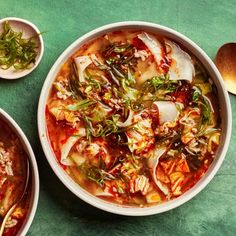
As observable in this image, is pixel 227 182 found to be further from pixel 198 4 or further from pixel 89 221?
pixel 198 4

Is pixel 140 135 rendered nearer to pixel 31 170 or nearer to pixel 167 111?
pixel 167 111

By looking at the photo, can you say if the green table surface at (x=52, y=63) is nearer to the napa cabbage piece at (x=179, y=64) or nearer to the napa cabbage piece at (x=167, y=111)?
the napa cabbage piece at (x=179, y=64)

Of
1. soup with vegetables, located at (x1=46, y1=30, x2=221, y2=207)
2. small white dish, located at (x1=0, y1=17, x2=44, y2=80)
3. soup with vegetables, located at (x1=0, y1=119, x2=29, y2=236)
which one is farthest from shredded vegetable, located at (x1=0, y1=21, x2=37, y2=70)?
soup with vegetables, located at (x1=0, y1=119, x2=29, y2=236)

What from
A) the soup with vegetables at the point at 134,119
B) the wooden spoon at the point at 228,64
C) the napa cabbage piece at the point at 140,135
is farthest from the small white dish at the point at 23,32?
the wooden spoon at the point at 228,64

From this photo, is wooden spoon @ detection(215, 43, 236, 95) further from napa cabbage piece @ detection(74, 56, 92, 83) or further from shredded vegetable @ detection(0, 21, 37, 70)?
shredded vegetable @ detection(0, 21, 37, 70)

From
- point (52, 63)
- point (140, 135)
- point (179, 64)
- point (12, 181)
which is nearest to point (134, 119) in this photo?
point (140, 135)

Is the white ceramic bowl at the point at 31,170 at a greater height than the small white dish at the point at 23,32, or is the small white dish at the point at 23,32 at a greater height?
the small white dish at the point at 23,32

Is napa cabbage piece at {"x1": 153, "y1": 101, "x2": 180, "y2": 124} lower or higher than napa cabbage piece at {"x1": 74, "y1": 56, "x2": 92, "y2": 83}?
lower
